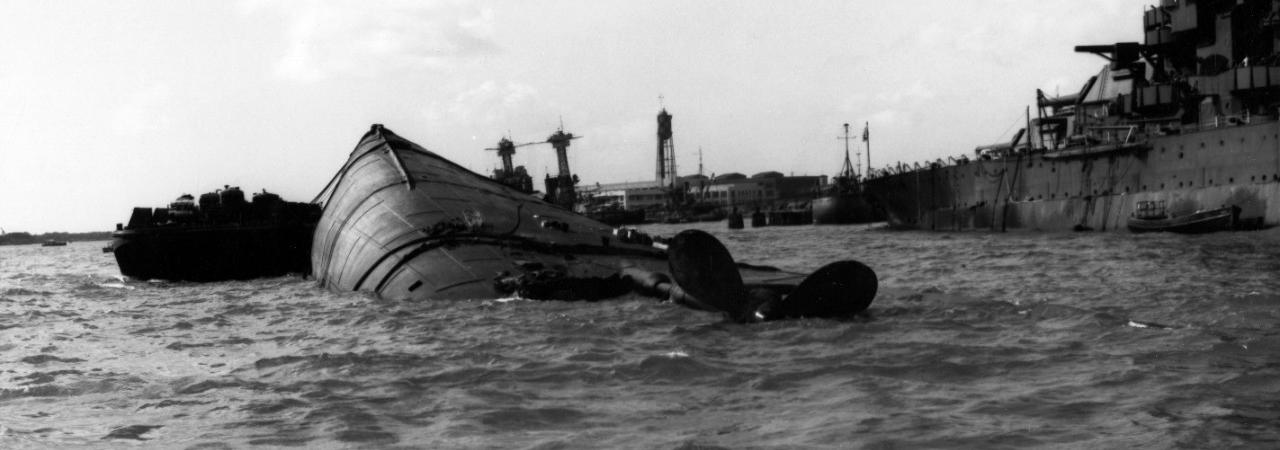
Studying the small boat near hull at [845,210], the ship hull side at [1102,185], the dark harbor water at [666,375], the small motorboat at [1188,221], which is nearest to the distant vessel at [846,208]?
the small boat near hull at [845,210]

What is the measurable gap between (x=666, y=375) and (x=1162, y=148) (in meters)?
45.7

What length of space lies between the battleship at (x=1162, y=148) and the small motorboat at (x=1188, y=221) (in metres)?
0.09

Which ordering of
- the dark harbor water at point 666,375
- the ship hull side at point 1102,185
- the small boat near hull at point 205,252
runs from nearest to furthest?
the dark harbor water at point 666,375
the small boat near hull at point 205,252
the ship hull side at point 1102,185

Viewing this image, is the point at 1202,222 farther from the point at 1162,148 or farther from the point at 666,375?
the point at 666,375

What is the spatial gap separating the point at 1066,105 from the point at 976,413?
78.5m

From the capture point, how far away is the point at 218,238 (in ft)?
116

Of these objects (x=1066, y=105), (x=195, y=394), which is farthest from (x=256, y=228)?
(x=1066, y=105)

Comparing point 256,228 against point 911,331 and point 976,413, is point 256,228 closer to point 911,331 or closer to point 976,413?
point 911,331

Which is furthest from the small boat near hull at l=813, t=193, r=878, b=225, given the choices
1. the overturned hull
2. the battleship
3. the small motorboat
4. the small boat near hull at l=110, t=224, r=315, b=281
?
the overturned hull

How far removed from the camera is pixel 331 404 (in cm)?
990

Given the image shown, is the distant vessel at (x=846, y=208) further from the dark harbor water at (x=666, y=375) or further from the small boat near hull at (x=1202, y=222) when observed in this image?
the dark harbor water at (x=666, y=375)

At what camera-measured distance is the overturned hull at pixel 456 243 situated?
66.2ft

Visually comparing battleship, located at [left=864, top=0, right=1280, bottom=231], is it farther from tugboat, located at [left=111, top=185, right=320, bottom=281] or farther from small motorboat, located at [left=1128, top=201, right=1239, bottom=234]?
tugboat, located at [left=111, top=185, right=320, bottom=281]

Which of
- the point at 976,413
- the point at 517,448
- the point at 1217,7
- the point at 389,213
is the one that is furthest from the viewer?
the point at 1217,7
